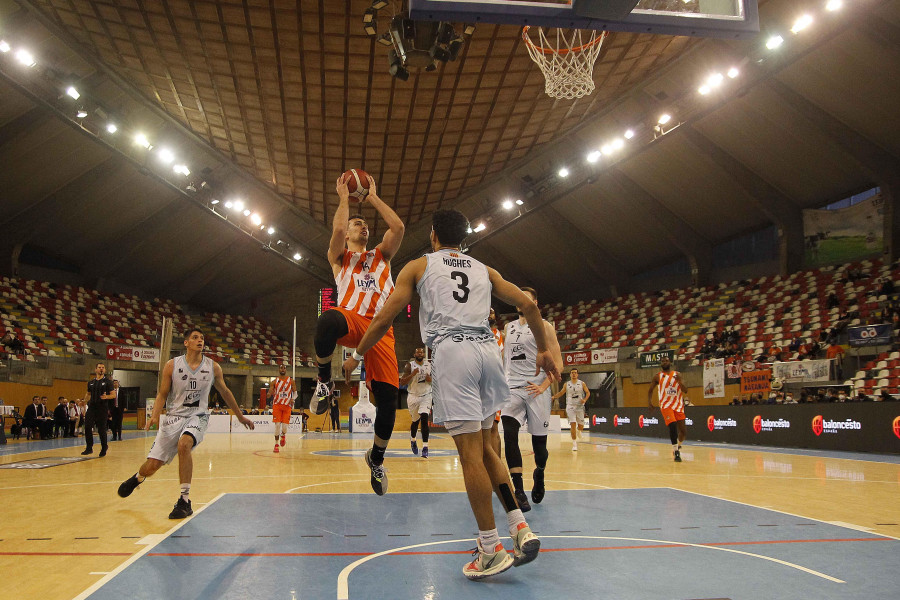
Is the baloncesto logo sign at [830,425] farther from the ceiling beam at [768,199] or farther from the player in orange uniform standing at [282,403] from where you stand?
the player in orange uniform standing at [282,403]

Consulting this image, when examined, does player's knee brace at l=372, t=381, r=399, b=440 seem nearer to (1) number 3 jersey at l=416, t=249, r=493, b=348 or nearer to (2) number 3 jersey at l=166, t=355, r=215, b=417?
(1) number 3 jersey at l=416, t=249, r=493, b=348

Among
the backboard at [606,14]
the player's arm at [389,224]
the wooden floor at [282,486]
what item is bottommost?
the wooden floor at [282,486]

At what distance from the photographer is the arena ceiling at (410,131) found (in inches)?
732

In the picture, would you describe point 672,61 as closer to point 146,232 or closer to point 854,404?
point 854,404

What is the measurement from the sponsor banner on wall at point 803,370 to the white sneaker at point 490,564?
18376mm

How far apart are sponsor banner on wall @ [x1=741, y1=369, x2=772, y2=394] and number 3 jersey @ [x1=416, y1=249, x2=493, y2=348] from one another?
18.3m

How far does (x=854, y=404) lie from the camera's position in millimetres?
15469

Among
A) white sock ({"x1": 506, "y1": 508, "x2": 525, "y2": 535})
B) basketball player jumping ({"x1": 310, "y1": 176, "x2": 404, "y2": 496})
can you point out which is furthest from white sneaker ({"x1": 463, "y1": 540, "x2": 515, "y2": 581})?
basketball player jumping ({"x1": 310, "y1": 176, "x2": 404, "y2": 496})

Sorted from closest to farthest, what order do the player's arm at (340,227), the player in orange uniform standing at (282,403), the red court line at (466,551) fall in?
the red court line at (466,551)
the player's arm at (340,227)
the player in orange uniform standing at (282,403)

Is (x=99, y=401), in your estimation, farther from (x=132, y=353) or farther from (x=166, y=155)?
(x=132, y=353)

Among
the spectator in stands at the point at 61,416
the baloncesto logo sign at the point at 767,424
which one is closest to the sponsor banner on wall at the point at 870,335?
the baloncesto logo sign at the point at 767,424

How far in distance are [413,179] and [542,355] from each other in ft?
80.3

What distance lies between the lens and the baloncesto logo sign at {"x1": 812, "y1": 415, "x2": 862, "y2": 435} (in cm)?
1531

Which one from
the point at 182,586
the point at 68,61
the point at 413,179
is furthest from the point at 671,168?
the point at 182,586
